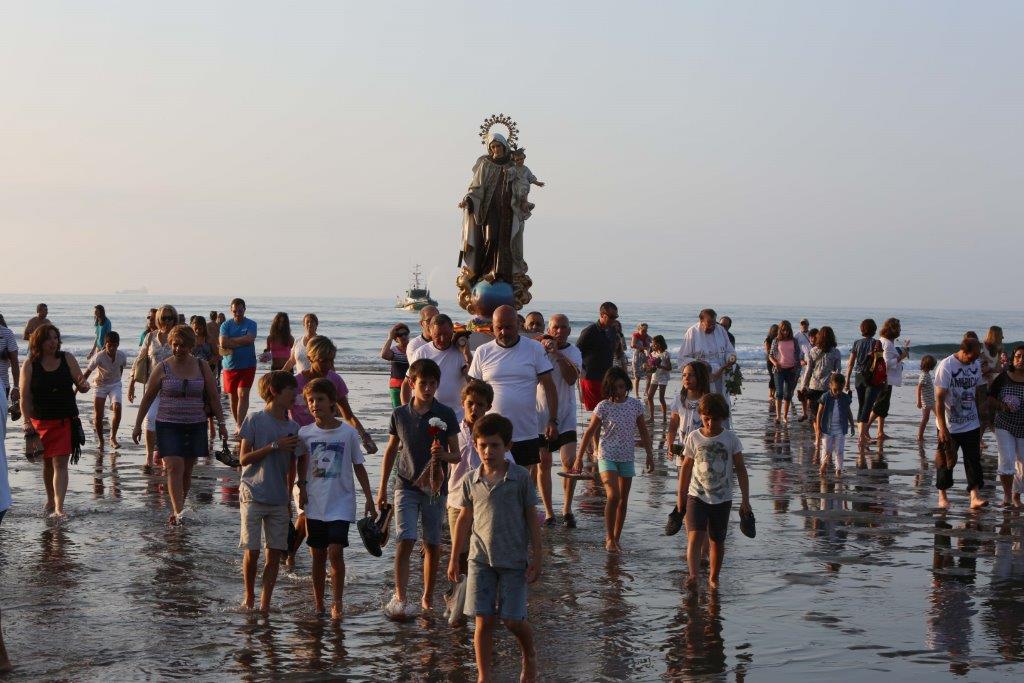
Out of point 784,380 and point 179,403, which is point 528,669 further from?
point 784,380

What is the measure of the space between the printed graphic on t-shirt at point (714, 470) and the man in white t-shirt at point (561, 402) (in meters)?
2.08

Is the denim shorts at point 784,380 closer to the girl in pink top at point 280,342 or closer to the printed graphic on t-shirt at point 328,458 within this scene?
the girl in pink top at point 280,342

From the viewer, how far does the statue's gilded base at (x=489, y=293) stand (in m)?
15.0

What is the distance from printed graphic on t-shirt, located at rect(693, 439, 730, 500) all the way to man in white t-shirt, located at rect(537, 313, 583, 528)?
2082mm

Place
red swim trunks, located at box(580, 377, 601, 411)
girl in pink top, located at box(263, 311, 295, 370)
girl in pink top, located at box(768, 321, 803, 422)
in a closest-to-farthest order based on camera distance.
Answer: red swim trunks, located at box(580, 377, 601, 411) < girl in pink top, located at box(263, 311, 295, 370) < girl in pink top, located at box(768, 321, 803, 422)

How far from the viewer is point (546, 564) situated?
367 inches

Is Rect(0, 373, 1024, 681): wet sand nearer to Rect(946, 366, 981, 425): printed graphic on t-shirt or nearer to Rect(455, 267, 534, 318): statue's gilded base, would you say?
Rect(946, 366, 981, 425): printed graphic on t-shirt

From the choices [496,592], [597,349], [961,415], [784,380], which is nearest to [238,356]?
[597,349]

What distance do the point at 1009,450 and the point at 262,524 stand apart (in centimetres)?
757

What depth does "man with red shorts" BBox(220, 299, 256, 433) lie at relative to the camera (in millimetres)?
15367

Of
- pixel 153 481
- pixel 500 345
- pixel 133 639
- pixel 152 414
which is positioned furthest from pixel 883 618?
pixel 152 414

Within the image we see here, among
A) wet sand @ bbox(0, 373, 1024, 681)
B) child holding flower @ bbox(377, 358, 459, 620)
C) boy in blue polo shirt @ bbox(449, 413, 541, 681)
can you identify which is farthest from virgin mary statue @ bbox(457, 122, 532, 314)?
boy in blue polo shirt @ bbox(449, 413, 541, 681)

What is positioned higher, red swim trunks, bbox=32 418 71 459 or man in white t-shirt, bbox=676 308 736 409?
man in white t-shirt, bbox=676 308 736 409

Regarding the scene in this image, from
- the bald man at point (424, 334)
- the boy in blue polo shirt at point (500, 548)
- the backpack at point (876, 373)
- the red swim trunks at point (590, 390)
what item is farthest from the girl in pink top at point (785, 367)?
the boy in blue polo shirt at point (500, 548)
